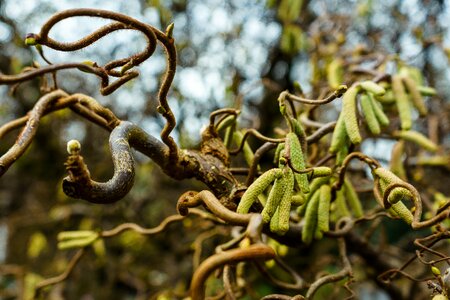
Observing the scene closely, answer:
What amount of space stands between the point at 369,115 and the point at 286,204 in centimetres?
37

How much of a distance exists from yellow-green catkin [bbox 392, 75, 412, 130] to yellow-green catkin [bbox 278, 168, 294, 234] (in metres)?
0.51

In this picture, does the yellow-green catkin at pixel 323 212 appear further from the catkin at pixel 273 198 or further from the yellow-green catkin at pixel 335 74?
the yellow-green catkin at pixel 335 74

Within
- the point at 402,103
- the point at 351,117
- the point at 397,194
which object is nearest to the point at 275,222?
the point at 397,194

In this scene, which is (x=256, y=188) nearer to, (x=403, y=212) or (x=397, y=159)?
(x=403, y=212)

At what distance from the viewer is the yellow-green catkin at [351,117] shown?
34.7 inches

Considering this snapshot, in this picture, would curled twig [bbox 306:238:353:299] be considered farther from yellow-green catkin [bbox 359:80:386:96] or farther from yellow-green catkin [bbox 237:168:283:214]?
yellow-green catkin [bbox 359:80:386:96]

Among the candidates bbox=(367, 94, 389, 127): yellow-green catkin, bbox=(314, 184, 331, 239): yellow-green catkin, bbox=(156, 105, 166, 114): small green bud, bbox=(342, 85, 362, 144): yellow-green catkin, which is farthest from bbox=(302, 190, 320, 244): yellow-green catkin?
bbox=(156, 105, 166, 114): small green bud

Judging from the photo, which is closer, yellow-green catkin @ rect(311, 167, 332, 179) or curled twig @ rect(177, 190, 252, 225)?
curled twig @ rect(177, 190, 252, 225)

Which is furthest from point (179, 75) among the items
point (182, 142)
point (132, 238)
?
point (132, 238)

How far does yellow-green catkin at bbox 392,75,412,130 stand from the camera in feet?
3.75

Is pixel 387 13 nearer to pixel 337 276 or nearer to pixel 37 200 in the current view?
pixel 337 276

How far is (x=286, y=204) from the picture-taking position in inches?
28.2

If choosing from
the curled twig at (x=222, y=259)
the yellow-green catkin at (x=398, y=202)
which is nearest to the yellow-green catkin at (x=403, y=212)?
the yellow-green catkin at (x=398, y=202)

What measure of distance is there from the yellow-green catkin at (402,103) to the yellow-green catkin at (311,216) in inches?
13.7
